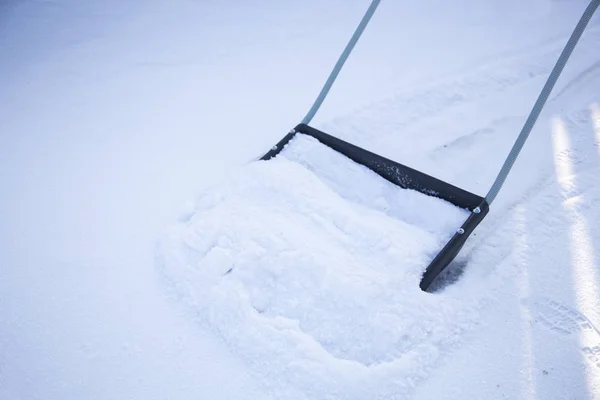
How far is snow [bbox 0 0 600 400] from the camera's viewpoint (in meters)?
1.25

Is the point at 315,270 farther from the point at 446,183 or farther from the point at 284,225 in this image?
the point at 446,183

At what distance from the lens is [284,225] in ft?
4.92

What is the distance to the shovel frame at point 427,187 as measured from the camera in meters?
1.43

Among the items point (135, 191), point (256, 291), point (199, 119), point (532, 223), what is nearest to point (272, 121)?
point (199, 119)

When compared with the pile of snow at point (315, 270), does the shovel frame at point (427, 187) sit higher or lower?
higher

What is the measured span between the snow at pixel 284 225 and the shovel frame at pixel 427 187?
0.06m

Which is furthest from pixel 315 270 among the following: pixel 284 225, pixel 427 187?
pixel 427 187

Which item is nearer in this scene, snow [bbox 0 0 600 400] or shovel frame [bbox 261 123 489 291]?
snow [bbox 0 0 600 400]

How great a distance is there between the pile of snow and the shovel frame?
0.04 m

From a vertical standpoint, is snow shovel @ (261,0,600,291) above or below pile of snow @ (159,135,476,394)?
above

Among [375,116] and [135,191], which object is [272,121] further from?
[135,191]

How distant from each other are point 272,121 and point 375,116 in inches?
23.7

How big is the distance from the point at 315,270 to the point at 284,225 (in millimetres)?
232

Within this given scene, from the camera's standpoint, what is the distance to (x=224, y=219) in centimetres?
155
